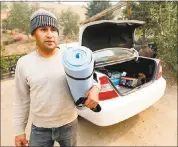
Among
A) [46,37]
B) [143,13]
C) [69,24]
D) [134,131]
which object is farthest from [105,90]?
[69,24]

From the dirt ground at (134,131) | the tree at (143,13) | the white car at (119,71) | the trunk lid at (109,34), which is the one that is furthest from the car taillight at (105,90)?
the tree at (143,13)

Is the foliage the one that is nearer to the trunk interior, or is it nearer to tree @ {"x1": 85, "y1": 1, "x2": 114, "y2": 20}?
the trunk interior

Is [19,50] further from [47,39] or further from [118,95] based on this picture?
[47,39]

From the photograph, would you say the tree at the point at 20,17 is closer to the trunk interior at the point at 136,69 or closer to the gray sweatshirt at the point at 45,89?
the trunk interior at the point at 136,69

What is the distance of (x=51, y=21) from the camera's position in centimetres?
171

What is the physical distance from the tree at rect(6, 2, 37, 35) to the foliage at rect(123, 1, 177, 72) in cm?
1221

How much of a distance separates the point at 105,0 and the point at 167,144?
20253 mm

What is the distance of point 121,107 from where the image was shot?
319cm

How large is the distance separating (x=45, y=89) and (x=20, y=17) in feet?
61.1

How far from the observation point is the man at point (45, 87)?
1.68 meters

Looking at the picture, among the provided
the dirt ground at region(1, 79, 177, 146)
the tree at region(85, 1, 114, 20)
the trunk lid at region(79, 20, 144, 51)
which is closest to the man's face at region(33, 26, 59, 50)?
the dirt ground at region(1, 79, 177, 146)

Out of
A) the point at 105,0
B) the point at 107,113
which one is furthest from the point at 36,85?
the point at 105,0

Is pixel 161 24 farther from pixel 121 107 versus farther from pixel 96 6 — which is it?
pixel 96 6

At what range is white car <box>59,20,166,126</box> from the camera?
316 cm
